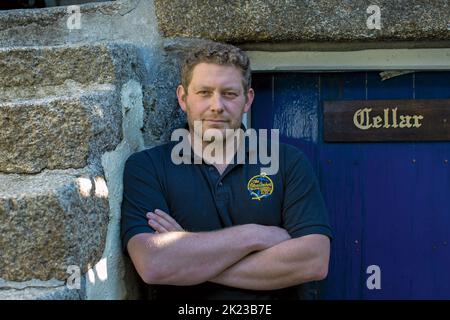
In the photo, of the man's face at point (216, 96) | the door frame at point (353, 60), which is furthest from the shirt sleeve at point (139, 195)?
the door frame at point (353, 60)

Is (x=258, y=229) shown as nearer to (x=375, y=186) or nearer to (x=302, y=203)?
(x=302, y=203)

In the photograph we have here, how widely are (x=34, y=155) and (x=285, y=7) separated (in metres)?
1.17

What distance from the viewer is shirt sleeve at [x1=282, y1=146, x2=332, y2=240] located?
6.61 feet

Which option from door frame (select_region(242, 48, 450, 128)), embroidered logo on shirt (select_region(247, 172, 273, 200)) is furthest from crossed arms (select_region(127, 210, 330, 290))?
door frame (select_region(242, 48, 450, 128))

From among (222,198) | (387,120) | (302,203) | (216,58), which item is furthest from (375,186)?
(216,58)

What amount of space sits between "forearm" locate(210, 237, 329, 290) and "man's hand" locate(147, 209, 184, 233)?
22 centimetres

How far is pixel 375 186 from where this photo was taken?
2.61 metres

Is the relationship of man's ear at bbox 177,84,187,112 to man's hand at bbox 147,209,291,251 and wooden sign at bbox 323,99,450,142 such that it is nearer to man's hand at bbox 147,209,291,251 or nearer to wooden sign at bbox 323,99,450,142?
man's hand at bbox 147,209,291,251

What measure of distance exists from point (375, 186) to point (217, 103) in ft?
2.94

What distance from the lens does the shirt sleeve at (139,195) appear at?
1970 millimetres

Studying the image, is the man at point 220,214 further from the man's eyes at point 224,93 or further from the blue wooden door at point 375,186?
the blue wooden door at point 375,186

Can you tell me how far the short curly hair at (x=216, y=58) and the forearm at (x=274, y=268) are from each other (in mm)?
634

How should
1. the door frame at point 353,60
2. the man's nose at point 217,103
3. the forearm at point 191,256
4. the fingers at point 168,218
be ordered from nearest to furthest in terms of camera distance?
1. the forearm at point 191,256
2. the fingers at point 168,218
3. the man's nose at point 217,103
4. the door frame at point 353,60

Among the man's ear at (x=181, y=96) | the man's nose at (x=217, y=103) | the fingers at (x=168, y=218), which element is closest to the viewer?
the fingers at (x=168, y=218)
